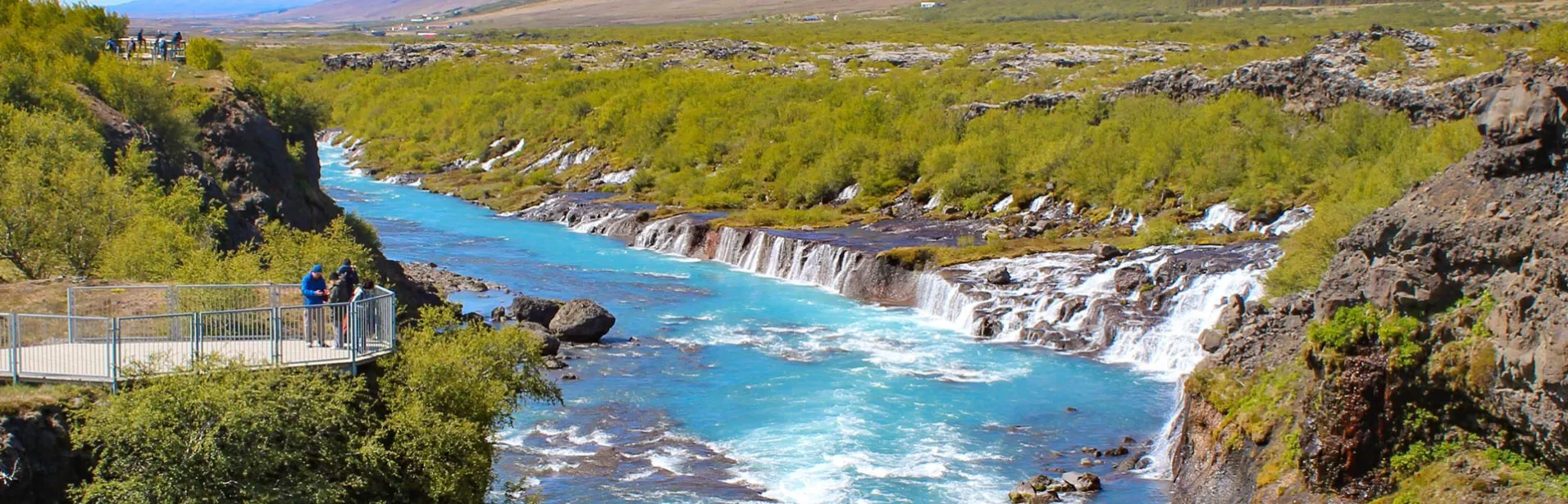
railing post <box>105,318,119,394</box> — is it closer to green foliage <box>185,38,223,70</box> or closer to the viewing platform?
the viewing platform

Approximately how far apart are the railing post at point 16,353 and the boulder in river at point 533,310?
27029 millimetres

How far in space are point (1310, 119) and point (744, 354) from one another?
35.2 meters

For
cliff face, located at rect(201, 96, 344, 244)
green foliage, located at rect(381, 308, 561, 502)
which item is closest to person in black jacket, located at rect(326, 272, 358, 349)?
green foliage, located at rect(381, 308, 561, 502)

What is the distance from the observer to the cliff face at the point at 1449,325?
23.0 meters

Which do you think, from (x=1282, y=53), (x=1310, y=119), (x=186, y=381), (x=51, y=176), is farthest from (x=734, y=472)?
(x=1282, y=53)

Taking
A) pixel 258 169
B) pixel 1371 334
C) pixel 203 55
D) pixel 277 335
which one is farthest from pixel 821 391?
pixel 203 55

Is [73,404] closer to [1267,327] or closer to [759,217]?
[1267,327]

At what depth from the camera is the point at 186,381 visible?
20797 millimetres

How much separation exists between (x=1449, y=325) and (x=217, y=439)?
1946cm

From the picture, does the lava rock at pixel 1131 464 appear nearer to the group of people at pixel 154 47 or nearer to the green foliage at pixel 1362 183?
the green foliage at pixel 1362 183

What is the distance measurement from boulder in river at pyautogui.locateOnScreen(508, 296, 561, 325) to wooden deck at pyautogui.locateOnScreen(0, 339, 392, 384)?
2503 cm

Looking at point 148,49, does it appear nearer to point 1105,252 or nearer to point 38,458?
point 1105,252

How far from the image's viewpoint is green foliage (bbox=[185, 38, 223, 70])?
71.3m

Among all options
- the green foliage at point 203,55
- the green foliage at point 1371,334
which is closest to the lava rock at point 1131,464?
the green foliage at point 1371,334
